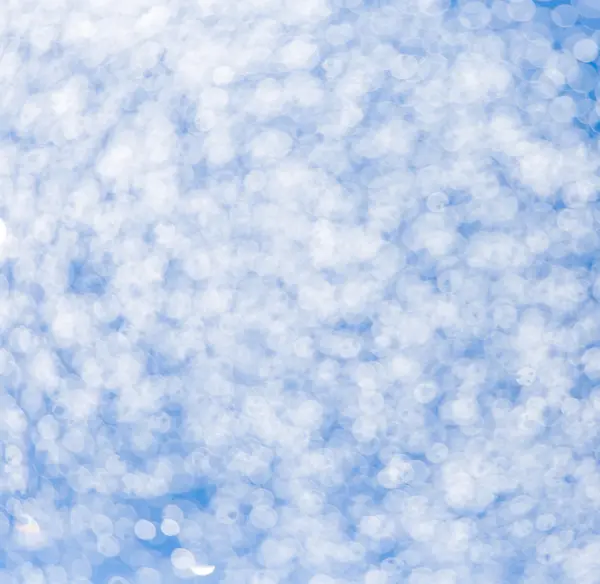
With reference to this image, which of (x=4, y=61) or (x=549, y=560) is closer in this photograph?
(x=549, y=560)

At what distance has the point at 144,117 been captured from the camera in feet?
2.59

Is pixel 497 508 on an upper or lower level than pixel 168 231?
lower

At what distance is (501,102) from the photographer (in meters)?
0.74

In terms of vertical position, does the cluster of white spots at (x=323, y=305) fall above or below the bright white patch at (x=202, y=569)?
above

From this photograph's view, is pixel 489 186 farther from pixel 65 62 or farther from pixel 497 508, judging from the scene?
pixel 65 62

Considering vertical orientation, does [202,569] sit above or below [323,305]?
below

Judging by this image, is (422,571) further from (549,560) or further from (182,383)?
(182,383)

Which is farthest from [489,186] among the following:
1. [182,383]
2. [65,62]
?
[65,62]

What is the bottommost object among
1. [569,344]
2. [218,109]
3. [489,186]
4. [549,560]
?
[549,560]

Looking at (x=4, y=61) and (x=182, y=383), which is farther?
(x=4, y=61)

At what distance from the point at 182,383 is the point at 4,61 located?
43cm

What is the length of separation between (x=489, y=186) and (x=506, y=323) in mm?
131

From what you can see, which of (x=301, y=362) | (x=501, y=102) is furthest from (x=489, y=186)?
(x=301, y=362)

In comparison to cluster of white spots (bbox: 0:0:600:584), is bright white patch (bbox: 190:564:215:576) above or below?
below
